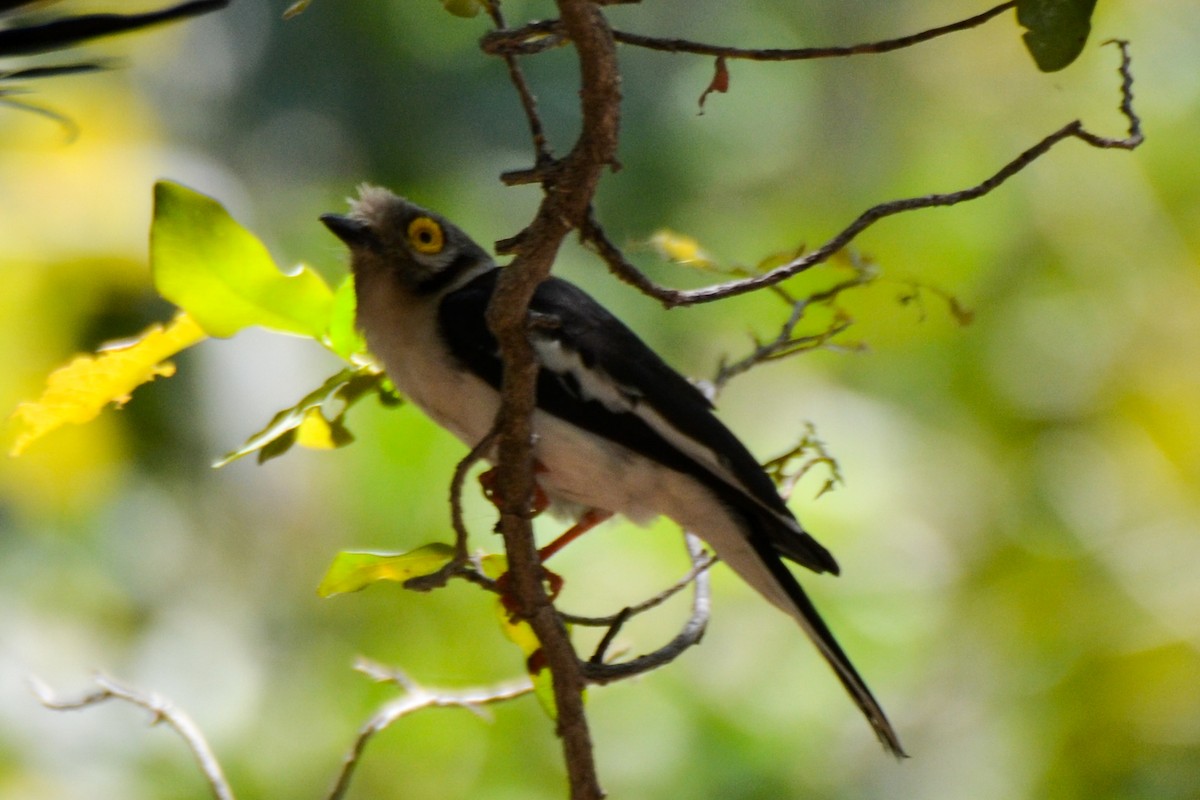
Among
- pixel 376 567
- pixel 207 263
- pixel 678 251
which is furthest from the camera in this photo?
pixel 678 251

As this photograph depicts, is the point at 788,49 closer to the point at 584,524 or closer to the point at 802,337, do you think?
the point at 802,337

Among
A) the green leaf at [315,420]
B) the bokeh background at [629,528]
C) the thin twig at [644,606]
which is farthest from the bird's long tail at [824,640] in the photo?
the bokeh background at [629,528]

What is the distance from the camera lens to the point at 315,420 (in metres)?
2.08

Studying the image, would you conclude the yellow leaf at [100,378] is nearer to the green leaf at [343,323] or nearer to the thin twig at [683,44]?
the green leaf at [343,323]

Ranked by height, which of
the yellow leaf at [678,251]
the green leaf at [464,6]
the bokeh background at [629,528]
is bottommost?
the bokeh background at [629,528]

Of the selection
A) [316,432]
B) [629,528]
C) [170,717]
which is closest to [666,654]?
[316,432]

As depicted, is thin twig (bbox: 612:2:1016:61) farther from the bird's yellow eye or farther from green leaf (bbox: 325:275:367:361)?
the bird's yellow eye

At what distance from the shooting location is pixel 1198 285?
5.70 metres

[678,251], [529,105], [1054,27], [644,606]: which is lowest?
[644,606]

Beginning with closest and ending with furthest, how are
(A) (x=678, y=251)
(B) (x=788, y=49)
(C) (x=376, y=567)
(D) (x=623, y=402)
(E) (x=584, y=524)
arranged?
(B) (x=788, y=49) < (C) (x=376, y=567) < (D) (x=623, y=402) < (A) (x=678, y=251) < (E) (x=584, y=524)

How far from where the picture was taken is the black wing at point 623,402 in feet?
7.45

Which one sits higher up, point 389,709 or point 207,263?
point 207,263

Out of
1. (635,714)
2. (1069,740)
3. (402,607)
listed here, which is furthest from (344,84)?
(1069,740)

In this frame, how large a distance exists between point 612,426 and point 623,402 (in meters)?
0.05
